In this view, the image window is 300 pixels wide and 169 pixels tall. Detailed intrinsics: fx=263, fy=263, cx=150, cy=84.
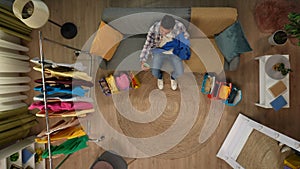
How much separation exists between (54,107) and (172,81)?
140 centimetres

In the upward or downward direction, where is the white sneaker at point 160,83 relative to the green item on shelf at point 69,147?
upward

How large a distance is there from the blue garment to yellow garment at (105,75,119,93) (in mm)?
642

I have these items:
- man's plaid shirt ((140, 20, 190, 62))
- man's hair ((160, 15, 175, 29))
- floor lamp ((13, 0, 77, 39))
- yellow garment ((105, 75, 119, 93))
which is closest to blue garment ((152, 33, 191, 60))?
man's plaid shirt ((140, 20, 190, 62))

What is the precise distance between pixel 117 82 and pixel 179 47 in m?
0.88

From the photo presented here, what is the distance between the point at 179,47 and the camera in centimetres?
263

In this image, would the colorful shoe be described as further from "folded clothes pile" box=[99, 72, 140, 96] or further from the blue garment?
the blue garment

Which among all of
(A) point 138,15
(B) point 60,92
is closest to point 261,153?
(A) point 138,15

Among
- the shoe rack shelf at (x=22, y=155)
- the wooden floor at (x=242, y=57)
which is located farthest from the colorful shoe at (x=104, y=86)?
the shoe rack shelf at (x=22, y=155)

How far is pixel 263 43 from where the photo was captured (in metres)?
3.14

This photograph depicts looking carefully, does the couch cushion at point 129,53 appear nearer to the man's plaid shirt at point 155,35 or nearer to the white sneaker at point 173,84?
the man's plaid shirt at point 155,35

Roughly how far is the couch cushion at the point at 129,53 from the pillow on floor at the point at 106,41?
0.22ft

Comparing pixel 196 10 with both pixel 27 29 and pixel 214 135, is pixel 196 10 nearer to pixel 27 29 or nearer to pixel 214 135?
pixel 214 135

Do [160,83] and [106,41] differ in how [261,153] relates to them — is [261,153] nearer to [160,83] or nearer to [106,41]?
[160,83]

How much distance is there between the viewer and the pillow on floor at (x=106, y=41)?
2520 millimetres
